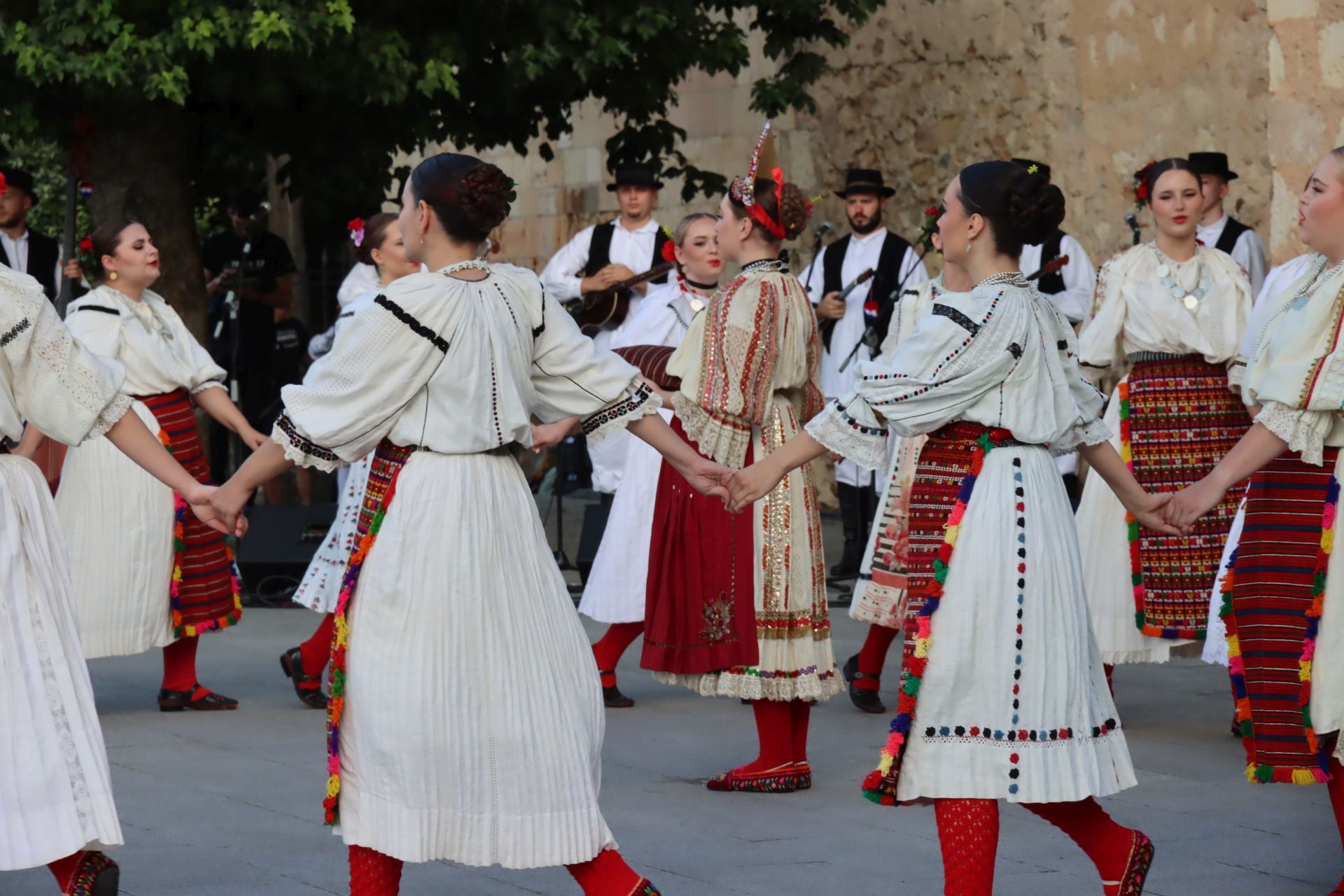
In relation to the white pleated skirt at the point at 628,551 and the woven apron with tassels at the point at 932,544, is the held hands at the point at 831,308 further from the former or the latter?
the woven apron with tassels at the point at 932,544

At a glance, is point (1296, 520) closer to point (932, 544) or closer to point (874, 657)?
point (932, 544)

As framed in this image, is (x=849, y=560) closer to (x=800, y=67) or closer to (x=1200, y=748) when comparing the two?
(x=800, y=67)

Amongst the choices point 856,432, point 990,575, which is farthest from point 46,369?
point 990,575

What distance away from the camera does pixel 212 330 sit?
13.2 metres

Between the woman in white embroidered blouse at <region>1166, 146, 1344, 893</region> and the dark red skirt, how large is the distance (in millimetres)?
1549

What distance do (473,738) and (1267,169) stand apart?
7613 millimetres

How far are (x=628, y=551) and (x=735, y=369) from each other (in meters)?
1.69

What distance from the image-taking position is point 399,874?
412 centimetres

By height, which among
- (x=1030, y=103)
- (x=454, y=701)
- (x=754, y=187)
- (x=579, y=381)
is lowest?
(x=454, y=701)

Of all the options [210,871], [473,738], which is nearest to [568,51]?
[210,871]

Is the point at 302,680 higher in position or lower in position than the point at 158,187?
lower

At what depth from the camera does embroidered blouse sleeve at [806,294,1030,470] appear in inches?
162

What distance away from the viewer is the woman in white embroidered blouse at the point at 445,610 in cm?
404

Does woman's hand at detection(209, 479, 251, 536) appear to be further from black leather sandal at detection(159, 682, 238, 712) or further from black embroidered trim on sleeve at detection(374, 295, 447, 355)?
black leather sandal at detection(159, 682, 238, 712)
